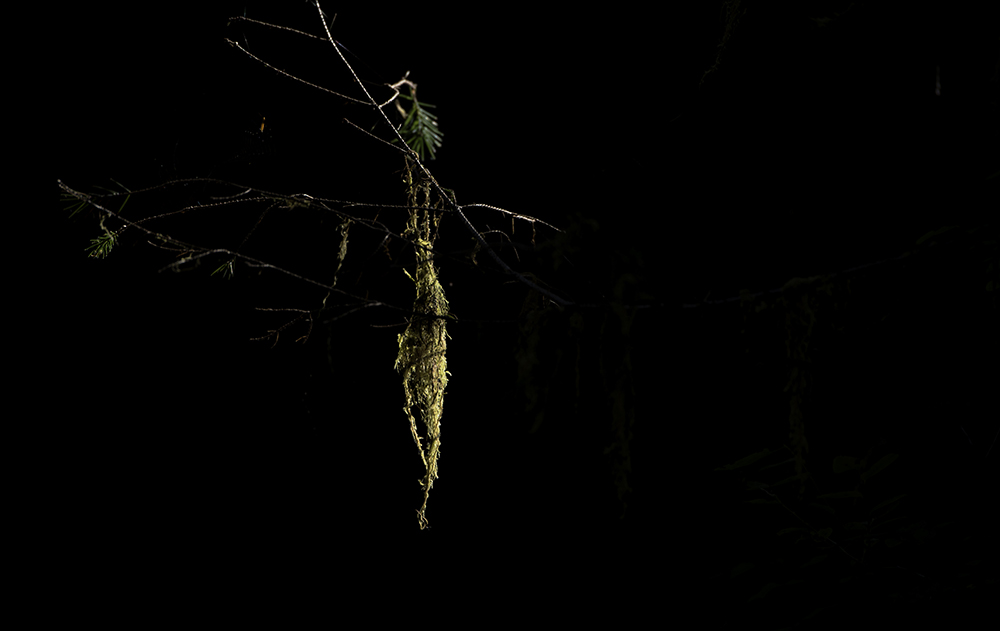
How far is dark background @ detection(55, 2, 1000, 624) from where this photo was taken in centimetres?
162

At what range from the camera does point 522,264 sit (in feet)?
6.04

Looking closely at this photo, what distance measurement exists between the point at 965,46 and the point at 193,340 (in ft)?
7.64

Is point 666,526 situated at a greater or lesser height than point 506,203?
lesser

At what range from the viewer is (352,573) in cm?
197

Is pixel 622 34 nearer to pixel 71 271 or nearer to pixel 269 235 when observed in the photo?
pixel 269 235

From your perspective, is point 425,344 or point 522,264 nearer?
point 425,344

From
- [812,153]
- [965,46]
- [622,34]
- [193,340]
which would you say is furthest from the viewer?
[193,340]

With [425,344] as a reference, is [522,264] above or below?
above

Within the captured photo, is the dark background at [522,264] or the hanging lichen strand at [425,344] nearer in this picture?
the hanging lichen strand at [425,344]

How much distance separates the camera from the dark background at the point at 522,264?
1.62 m

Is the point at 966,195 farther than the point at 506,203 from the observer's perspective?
No

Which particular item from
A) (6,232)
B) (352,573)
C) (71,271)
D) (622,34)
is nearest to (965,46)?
(622,34)

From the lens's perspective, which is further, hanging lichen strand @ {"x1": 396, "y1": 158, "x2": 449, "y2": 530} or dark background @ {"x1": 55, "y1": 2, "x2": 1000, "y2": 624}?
dark background @ {"x1": 55, "y1": 2, "x2": 1000, "y2": 624}

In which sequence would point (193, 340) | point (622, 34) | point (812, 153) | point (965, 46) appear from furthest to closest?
point (193, 340)
point (622, 34)
point (812, 153)
point (965, 46)
